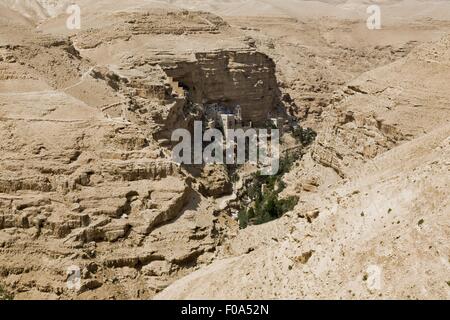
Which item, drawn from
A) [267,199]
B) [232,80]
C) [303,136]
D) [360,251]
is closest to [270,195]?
[267,199]

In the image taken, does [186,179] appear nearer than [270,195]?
Yes

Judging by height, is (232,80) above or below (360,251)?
below

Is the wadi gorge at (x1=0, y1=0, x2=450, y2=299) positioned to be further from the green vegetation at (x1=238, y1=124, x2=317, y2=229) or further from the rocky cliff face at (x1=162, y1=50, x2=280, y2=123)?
the green vegetation at (x1=238, y1=124, x2=317, y2=229)

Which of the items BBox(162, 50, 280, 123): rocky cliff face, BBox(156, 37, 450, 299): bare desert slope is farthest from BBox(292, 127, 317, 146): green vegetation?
BBox(156, 37, 450, 299): bare desert slope


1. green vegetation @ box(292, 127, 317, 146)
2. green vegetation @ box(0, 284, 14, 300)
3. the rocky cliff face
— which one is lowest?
green vegetation @ box(292, 127, 317, 146)

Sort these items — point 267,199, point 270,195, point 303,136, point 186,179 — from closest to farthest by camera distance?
point 186,179 → point 267,199 → point 270,195 → point 303,136

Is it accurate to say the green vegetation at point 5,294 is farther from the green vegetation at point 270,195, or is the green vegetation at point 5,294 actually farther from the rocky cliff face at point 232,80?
the rocky cliff face at point 232,80

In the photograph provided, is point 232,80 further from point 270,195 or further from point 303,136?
point 270,195
